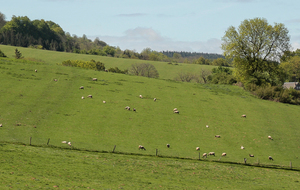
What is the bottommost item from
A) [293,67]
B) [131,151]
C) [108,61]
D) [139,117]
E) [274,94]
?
[131,151]

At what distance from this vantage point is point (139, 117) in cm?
4891

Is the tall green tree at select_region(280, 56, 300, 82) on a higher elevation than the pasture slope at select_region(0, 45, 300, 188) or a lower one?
higher

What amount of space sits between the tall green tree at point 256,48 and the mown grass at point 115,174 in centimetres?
4714

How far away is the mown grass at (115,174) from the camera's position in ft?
63.7

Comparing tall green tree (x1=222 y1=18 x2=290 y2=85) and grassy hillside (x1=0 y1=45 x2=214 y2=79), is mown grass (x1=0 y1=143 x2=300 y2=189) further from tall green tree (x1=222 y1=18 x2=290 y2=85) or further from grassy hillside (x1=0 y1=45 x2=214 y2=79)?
grassy hillside (x1=0 y1=45 x2=214 y2=79)

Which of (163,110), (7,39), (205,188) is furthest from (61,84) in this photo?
(7,39)

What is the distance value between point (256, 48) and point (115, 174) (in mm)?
62124

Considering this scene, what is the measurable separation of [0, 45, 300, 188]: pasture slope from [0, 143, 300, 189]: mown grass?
265 cm

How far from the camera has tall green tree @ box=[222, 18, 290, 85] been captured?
2906 inches

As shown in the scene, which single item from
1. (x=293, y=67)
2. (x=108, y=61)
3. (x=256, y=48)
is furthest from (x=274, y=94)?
(x=293, y=67)

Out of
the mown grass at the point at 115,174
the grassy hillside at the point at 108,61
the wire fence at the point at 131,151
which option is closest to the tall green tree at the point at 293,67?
the grassy hillside at the point at 108,61

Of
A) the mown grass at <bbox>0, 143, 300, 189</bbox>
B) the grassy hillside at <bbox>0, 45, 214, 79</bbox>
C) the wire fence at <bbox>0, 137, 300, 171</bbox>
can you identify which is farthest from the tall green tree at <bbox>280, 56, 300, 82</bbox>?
the mown grass at <bbox>0, 143, 300, 189</bbox>

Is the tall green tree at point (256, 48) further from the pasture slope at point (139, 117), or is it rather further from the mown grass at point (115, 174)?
the mown grass at point (115, 174)

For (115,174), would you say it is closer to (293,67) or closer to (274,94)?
(274,94)
